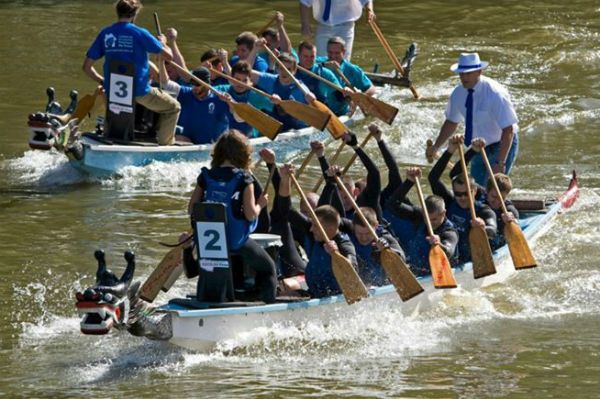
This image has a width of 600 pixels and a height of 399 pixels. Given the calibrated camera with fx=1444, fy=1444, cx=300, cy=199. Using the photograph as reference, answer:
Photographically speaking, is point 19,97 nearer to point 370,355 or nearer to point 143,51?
point 143,51

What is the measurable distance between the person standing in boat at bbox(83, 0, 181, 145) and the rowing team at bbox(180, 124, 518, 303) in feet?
11.8

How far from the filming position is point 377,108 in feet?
51.3

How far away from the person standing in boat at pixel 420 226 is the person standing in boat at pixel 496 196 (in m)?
0.58

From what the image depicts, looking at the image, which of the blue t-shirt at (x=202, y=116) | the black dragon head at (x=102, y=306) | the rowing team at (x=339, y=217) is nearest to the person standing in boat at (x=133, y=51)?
the blue t-shirt at (x=202, y=116)

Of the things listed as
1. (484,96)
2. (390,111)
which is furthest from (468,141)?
(390,111)

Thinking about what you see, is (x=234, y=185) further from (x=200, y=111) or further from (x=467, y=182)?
(x=200, y=111)

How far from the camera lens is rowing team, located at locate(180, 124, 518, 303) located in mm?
10773

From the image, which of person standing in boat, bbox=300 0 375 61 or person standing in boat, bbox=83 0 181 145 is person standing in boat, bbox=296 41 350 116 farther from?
person standing in boat, bbox=83 0 181 145

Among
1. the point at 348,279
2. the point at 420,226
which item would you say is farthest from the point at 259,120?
the point at 348,279

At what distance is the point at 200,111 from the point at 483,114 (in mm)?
4351

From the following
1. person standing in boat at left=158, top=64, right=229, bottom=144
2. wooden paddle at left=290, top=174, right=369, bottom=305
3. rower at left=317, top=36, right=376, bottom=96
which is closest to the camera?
wooden paddle at left=290, top=174, right=369, bottom=305

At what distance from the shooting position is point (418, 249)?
1256 centimetres

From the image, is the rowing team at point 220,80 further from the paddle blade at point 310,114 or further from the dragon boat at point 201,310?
the dragon boat at point 201,310

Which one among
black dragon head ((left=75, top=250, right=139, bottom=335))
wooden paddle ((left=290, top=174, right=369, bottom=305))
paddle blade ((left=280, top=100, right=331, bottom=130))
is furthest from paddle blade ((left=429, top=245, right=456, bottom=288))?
black dragon head ((left=75, top=250, right=139, bottom=335))
